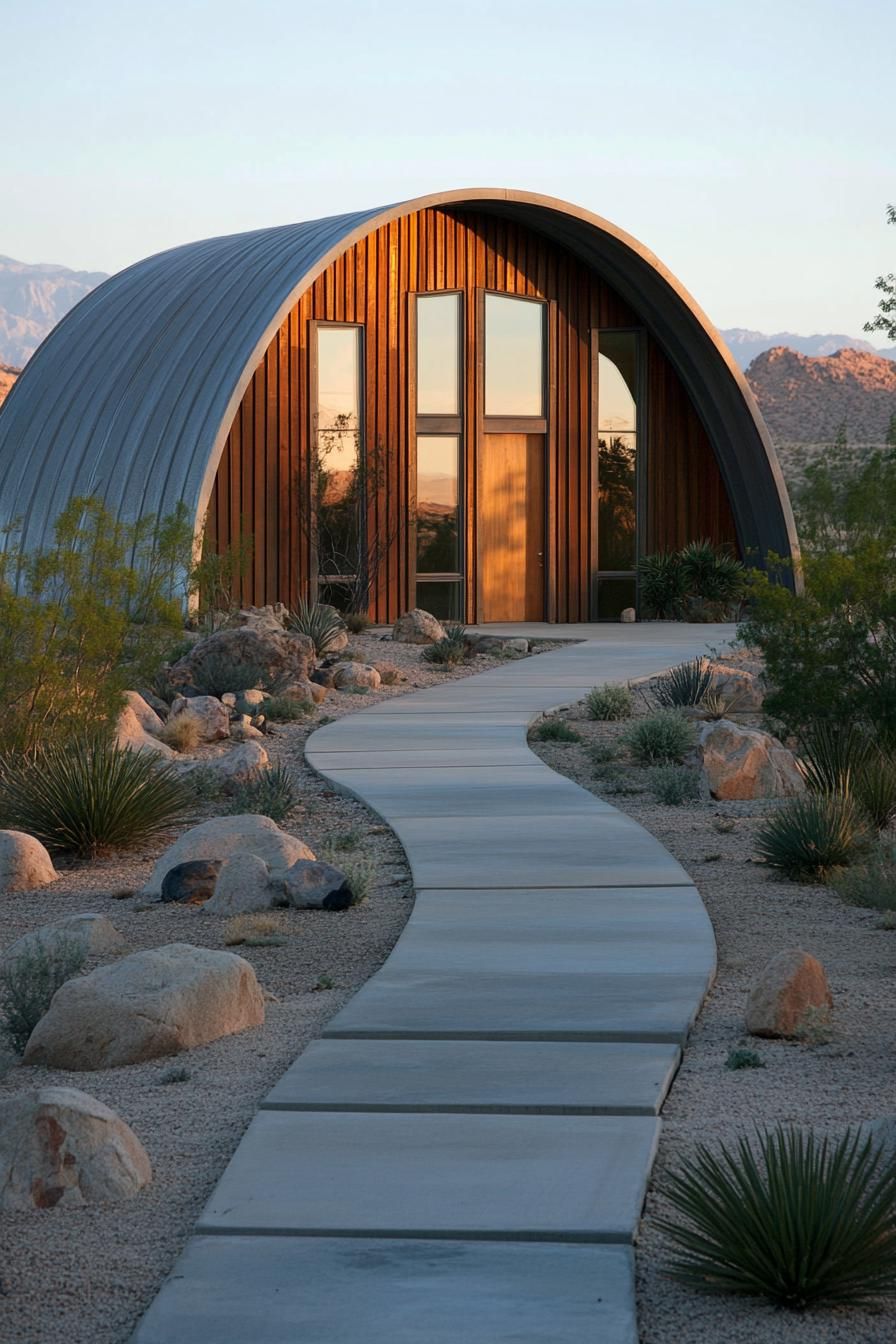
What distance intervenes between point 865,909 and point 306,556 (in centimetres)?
1777

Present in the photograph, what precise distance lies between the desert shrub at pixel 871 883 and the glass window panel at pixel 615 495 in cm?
1965

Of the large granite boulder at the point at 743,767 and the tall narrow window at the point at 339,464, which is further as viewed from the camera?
the tall narrow window at the point at 339,464

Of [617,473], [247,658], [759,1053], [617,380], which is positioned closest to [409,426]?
[617,473]

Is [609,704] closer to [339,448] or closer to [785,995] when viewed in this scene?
[785,995]

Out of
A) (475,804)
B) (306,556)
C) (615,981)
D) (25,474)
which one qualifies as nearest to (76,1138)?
(615,981)

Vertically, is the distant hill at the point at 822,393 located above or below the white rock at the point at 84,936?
above

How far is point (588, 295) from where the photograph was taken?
1107 inches

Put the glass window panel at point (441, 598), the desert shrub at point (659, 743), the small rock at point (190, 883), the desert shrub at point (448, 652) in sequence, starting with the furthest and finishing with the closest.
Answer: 1. the glass window panel at point (441, 598)
2. the desert shrub at point (448, 652)
3. the desert shrub at point (659, 743)
4. the small rock at point (190, 883)

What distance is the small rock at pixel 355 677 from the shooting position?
723 inches

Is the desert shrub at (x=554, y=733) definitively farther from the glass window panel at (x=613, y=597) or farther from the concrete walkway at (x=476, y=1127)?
the glass window panel at (x=613, y=597)

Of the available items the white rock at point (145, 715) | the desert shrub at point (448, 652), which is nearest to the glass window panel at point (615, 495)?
the desert shrub at point (448, 652)

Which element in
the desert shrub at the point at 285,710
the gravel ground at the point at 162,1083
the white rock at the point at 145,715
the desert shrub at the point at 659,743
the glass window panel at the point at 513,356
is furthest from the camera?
the glass window panel at the point at 513,356

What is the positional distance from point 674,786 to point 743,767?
51 centimetres

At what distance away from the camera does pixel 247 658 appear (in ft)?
57.9
